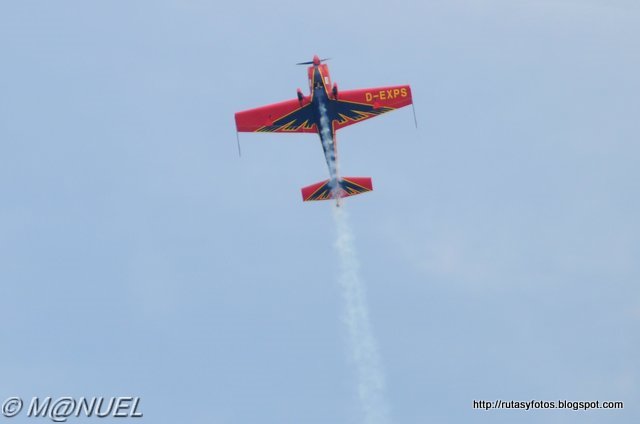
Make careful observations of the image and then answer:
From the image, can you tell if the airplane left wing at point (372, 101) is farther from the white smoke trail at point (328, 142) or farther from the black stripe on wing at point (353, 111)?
the white smoke trail at point (328, 142)

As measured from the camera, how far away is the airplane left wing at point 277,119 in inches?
3792

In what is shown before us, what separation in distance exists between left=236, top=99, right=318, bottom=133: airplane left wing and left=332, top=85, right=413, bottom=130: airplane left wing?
2333 mm

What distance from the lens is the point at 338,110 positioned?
95812mm

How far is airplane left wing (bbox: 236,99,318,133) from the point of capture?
96.3 m

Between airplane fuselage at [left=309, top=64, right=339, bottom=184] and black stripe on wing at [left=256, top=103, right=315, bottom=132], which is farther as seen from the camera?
black stripe on wing at [left=256, top=103, right=315, bottom=132]

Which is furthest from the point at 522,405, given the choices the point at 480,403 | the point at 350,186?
the point at 350,186

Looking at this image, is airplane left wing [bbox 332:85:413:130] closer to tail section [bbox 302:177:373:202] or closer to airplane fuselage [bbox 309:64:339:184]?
airplane fuselage [bbox 309:64:339:184]

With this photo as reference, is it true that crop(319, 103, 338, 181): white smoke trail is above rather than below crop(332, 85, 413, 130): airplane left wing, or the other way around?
below

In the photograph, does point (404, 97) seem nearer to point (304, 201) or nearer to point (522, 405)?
point (304, 201)

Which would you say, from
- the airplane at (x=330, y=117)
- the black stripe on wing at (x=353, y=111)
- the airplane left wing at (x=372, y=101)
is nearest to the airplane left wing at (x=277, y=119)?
the airplane at (x=330, y=117)

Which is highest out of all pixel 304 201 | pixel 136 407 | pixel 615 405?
pixel 304 201

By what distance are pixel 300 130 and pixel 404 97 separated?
26.6 ft

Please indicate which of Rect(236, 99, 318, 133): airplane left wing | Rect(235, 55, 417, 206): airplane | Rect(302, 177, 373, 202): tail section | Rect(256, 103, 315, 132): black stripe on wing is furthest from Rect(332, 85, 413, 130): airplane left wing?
Rect(302, 177, 373, 202): tail section

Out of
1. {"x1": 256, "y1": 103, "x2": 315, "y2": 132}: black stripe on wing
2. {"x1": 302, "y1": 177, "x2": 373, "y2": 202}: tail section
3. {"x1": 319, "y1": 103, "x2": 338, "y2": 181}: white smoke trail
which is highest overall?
{"x1": 256, "y1": 103, "x2": 315, "y2": 132}: black stripe on wing
